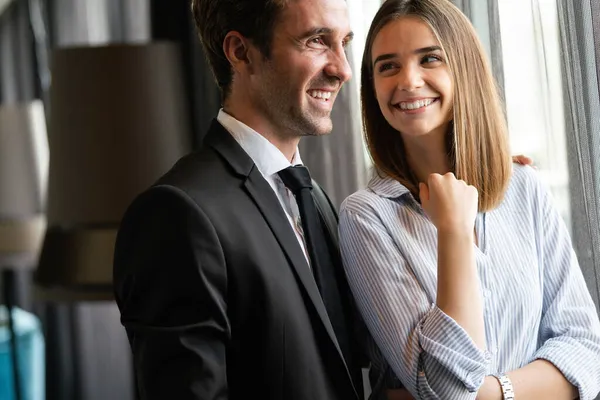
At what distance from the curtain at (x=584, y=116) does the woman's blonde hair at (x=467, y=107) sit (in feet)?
0.67

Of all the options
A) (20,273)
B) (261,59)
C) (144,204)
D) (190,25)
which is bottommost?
(20,273)

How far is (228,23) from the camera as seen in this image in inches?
63.4

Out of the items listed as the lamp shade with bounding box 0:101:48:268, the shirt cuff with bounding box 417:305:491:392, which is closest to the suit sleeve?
the shirt cuff with bounding box 417:305:491:392

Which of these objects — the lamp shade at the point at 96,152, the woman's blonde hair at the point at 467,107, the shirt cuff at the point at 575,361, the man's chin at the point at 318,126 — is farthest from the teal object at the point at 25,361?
the shirt cuff at the point at 575,361

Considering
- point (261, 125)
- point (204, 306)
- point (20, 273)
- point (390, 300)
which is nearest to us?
point (204, 306)

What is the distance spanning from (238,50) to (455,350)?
26.3 inches

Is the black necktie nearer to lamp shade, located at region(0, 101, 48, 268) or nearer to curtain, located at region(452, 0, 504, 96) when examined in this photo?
curtain, located at region(452, 0, 504, 96)

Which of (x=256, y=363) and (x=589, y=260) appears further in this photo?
(x=589, y=260)

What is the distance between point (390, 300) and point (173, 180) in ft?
1.37

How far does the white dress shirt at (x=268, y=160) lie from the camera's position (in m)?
1.56

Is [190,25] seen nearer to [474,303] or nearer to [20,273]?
[20,273]

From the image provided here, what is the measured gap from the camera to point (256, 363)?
55.4 inches

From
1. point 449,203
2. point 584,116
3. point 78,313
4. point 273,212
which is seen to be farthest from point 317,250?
point 78,313

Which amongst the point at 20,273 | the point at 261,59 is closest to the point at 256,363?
the point at 261,59
